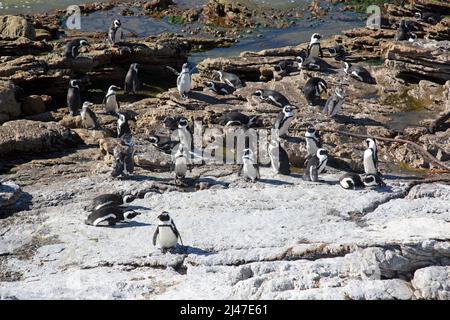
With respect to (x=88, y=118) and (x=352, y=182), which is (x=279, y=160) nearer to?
(x=352, y=182)

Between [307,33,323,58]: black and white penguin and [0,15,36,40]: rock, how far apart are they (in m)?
10.0

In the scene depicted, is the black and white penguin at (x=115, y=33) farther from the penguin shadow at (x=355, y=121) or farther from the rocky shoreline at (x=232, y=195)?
the penguin shadow at (x=355, y=121)

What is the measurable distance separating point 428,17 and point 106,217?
56.8ft

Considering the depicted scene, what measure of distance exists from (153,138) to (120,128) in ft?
3.44

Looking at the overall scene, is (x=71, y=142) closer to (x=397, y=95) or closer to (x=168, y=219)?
(x=168, y=219)

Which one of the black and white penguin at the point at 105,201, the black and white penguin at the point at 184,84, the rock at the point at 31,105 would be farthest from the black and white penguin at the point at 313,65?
the black and white penguin at the point at 105,201

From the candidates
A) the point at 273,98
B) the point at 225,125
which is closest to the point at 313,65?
the point at 273,98

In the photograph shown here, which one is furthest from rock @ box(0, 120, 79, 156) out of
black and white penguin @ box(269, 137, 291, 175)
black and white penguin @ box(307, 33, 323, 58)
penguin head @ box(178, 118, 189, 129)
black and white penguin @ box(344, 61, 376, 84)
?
black and white penguin @ box(307, 33, 323, 58)

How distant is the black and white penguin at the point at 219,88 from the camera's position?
59.7ft

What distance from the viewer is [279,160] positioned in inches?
561

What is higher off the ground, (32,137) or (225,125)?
(225,125)
